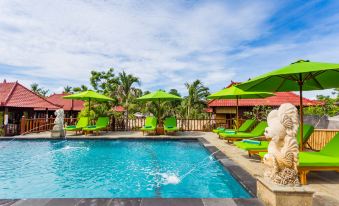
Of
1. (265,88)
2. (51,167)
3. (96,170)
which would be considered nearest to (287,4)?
(265,88)

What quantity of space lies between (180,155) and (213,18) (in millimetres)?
6810

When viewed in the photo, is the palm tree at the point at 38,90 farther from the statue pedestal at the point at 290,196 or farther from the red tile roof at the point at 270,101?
the statue pedestal at the point at 290,196

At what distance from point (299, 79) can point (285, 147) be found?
3.12m

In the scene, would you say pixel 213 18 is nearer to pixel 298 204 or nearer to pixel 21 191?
pixel 298 204

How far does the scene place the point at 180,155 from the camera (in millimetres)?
8039

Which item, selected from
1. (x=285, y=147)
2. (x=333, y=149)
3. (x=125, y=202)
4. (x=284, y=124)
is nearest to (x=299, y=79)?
(x=333, y=149)

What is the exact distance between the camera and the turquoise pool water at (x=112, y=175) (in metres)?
4.38

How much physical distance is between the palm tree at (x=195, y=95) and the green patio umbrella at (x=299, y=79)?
1914cm

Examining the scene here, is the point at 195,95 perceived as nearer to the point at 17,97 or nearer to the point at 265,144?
the point at 17,97

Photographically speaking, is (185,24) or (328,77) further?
(185,24)

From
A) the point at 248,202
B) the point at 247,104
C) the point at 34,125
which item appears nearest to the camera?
the point at 248,202

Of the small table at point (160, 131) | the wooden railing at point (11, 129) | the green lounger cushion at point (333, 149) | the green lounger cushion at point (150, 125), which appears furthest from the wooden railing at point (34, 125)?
the green lounger cushion at point (333, 149)

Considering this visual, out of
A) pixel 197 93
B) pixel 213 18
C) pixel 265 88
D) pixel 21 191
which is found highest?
pixel 213 18

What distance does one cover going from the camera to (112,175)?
5.54 metres
